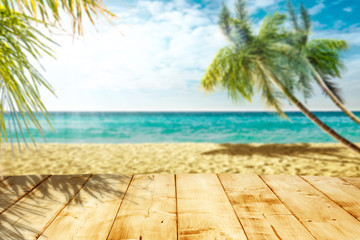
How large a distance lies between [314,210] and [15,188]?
1321mm

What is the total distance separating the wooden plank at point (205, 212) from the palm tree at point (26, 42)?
0.69 meters

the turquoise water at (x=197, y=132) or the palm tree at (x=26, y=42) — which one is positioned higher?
the palm tree at (x=26, y=42)

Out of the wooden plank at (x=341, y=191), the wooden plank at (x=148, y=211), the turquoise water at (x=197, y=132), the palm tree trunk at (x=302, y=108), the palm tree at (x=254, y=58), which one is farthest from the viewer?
the turquoise water at (x=197, y=132)

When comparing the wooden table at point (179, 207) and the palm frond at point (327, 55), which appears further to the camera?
the palm frond at point (327, 55)

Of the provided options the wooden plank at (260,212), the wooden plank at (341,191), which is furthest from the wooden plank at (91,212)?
the wooden plank at (341,191)

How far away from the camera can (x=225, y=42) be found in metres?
4.52

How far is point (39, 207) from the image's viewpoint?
998 millimetres

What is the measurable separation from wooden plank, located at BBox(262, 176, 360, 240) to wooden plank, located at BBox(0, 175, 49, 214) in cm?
114

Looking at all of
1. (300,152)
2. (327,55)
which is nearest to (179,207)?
(327,55)

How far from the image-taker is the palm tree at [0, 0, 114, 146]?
109cm

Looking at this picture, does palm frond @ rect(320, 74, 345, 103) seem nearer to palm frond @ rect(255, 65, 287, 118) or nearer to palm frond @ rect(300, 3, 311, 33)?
palm frond @ rect(255, 65, 287, 118)

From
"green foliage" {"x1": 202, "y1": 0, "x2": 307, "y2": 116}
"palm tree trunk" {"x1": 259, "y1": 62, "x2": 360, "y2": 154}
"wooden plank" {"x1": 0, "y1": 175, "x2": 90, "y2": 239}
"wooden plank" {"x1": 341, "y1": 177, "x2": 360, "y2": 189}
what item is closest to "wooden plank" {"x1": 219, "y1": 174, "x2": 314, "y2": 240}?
"wooden plank" {"x1": 341, "y1": 177, "x2": 360, "y2": 189}

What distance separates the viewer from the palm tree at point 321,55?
404 centimetres

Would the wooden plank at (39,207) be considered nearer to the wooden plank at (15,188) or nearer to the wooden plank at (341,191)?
the wooden plank at (15,188)
